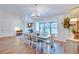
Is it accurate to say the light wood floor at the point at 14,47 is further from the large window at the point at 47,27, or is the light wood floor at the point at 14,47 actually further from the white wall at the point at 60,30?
the large window at the point at 47,27

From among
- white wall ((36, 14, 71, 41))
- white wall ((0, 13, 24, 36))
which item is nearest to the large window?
white wall ((36, 14, 71, 41))

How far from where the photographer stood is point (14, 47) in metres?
1.66

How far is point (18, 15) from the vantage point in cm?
178

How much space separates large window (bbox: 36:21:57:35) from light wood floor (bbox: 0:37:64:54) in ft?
0.94

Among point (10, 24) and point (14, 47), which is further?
point (10, 24)

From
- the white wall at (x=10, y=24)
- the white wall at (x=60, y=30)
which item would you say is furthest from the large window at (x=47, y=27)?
the white wall at (x=10, y=24)

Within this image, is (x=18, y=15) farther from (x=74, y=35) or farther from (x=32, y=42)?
(x=74, y=35)

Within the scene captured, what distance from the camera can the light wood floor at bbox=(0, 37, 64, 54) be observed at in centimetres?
154

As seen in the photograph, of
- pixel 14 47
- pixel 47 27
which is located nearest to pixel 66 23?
pixel 47 27

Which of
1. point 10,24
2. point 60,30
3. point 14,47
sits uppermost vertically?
point 10,24

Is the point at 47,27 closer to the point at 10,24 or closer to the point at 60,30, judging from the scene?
the point at 60,30

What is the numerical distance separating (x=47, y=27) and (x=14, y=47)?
2.01 feet

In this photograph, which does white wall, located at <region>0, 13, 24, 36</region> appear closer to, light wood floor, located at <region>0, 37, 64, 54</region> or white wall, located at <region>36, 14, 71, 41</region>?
light wood floor, located at <region>0, 37, 64, 54</region>
